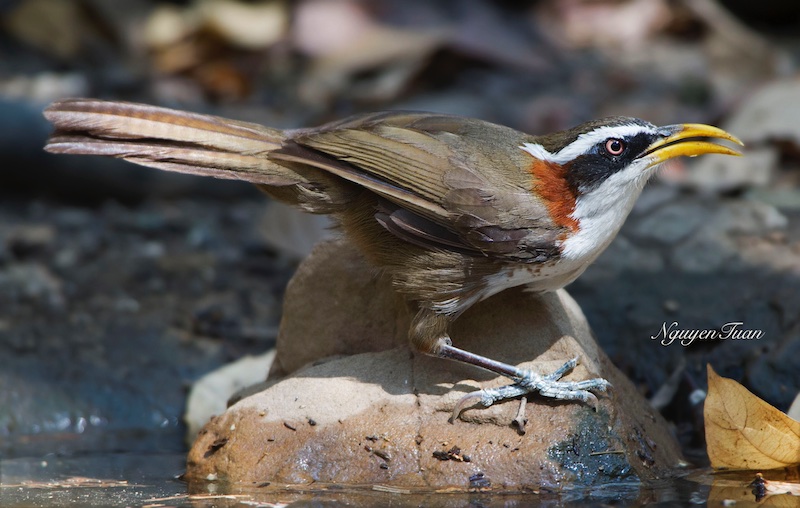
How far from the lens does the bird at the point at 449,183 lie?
14.1 feet

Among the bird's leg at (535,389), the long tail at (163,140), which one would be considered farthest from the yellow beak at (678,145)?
the long tail at (163,140)

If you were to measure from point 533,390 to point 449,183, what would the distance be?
0.96 meters

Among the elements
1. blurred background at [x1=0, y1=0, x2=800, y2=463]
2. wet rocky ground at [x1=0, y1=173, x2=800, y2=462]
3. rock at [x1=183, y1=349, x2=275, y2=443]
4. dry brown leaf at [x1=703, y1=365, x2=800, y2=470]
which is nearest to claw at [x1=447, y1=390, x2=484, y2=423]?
dry brown leaf at [x1=703, y1=365, x2=800, y2=470]

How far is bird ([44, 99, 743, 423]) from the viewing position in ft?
14.1

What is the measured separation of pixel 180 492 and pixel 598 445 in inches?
67.1

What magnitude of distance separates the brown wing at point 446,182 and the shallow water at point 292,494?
1.05 meters

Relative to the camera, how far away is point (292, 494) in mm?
3887

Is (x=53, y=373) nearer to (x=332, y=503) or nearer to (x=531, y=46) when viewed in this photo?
(x=332, y=503)

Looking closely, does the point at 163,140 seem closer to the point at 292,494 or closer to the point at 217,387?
the point at 217,387

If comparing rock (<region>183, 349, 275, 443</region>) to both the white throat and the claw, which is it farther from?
the white throat

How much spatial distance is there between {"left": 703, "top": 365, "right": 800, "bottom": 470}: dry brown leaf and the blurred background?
0.55 m

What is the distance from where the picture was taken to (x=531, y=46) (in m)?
10.3

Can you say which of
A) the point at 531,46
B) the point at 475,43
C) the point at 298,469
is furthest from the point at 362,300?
the point at 531,46

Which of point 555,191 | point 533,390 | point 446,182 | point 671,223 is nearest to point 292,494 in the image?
point 533,390
